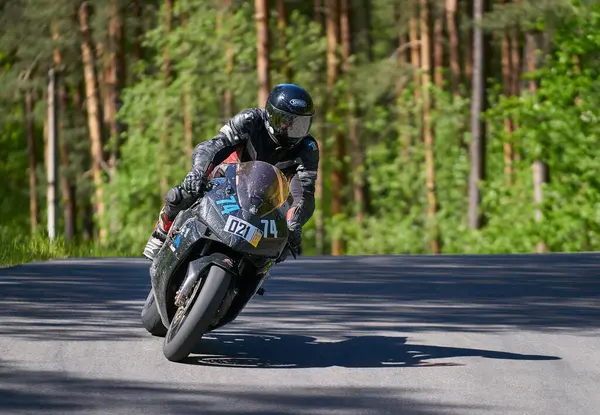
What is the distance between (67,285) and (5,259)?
11.8 ft

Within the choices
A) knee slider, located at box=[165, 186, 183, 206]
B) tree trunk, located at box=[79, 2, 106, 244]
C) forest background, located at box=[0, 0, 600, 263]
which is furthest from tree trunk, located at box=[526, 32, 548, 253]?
knee slider, located at box=[165, 186, 183, 206]

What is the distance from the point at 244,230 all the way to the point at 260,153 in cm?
96

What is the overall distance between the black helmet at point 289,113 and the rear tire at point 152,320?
144 cm

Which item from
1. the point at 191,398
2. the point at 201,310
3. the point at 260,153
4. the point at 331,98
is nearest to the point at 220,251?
the point at 201,310

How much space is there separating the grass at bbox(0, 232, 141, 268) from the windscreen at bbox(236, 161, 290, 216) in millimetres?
8043

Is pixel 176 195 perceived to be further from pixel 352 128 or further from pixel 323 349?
pixel 352 128

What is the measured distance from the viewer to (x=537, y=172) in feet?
123

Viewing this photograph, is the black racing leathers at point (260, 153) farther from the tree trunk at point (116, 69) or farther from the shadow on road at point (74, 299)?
the tree trunk at point (116, 69)

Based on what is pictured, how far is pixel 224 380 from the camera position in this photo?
27.2 ft

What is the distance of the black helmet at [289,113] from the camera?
9.28 meters

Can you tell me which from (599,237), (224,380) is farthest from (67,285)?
(599,237)

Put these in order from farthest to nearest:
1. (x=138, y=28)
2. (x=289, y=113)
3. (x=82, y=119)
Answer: (x=82, y=119) < (x=138, y=28) < (x=289, y=113)

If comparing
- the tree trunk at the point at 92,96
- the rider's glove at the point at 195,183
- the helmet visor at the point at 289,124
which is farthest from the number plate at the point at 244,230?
the tree trunk at the point at 92,96

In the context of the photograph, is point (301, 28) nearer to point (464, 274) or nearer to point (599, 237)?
point (599, 237)
